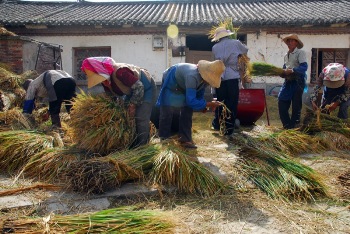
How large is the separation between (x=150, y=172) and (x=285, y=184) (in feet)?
4.09

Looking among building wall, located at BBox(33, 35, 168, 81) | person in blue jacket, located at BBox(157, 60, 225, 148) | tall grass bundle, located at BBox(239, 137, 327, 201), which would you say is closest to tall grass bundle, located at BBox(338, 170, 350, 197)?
tall grass bundle, located at BBox(239, 137, 327, 201)

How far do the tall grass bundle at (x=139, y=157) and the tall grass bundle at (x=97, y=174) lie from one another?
0.10 meters

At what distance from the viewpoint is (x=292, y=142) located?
173 inches

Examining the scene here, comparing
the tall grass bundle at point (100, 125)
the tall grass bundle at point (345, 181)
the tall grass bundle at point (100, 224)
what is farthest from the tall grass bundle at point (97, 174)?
the tall grass bundle at point (345, 181)

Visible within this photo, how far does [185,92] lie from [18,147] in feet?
6.60

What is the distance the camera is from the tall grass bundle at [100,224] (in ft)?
6.72

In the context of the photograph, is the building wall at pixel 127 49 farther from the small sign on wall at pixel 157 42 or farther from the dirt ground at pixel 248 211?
the dirt ground at pixel 248 211

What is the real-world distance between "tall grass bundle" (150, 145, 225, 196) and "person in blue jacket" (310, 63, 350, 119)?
3.10 meters

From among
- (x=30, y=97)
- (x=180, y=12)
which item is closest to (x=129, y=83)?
(x=30, y=97)

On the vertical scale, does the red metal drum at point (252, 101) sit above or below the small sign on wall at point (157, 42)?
below

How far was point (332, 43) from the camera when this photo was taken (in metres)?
10.2

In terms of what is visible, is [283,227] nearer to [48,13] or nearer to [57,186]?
[57,186]

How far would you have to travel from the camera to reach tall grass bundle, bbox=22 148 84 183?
3.07 meters

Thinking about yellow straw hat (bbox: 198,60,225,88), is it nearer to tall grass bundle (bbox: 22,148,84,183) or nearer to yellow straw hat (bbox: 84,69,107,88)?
yellow straw hat (bbox: 84,69,107,88)
